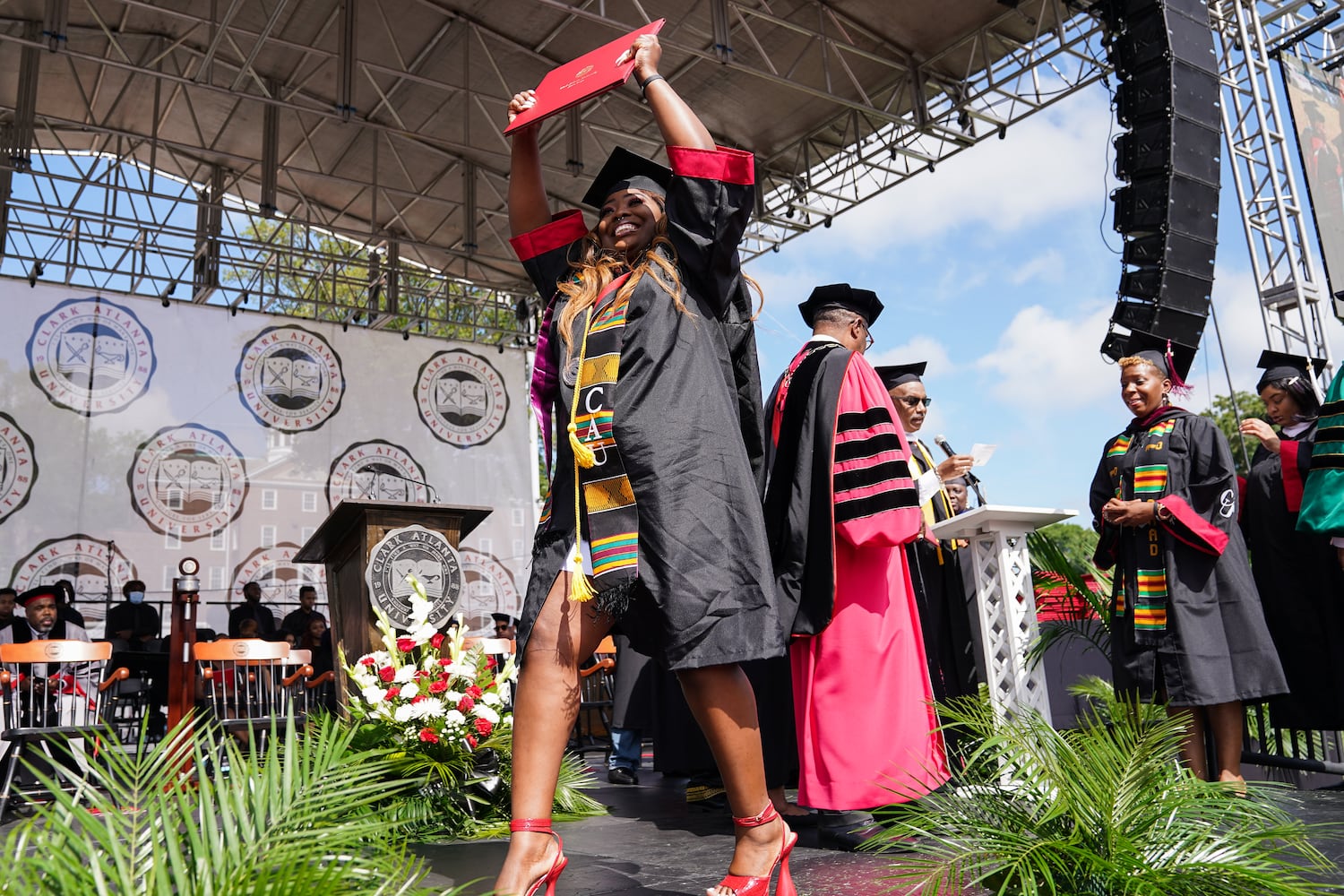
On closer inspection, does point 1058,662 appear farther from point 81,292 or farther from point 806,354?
point 81,292

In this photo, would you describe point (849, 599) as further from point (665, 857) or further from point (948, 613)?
point (948, 613)

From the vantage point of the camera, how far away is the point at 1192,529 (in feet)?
11.3

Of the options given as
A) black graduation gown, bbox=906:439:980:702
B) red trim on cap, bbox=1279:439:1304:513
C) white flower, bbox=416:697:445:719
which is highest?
A: red trim on cap, bbox=1279:439:1304:513

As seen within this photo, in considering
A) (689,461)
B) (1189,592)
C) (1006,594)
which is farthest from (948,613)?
(689,461)

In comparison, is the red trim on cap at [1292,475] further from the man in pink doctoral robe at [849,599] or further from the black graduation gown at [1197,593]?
the man in pink doctoral robe at [849,599]

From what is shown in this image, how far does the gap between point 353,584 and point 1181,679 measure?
3275 millimetres

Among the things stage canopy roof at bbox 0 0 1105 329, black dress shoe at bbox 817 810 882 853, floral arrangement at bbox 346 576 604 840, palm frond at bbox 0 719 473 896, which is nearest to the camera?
palm frond at bbox 0 719 473 896

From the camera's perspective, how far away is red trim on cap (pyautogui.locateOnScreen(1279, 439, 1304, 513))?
4008mm

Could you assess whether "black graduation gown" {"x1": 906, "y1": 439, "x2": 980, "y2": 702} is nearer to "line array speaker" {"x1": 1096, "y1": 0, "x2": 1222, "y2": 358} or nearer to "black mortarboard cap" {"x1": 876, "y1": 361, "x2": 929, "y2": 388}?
"black mortarboard cap" {"x1": 876, "y1": 361, "x2": 929, "y2": 388}

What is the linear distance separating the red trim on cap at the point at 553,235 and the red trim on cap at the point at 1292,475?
10.3 ft

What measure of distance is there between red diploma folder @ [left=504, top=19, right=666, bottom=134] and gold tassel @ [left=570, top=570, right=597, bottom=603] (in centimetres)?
86

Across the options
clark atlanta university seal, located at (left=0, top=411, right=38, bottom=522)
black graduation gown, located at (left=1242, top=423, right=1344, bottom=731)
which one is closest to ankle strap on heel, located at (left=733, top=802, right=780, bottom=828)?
black graduation gown, located at (left=1242, top=423, right=1344, bottom=731)

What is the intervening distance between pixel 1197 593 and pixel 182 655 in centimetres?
485

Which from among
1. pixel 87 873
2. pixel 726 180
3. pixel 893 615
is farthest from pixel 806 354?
pixel 87 873
